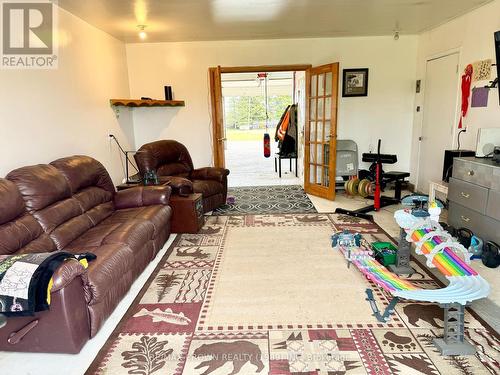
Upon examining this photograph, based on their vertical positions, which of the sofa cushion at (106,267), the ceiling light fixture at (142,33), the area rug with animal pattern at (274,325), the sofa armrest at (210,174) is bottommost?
the area rug with animal pattern at (274,325)

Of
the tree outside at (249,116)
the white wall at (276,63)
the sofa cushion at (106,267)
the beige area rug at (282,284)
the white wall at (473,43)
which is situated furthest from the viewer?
the tree outside at (249,116)

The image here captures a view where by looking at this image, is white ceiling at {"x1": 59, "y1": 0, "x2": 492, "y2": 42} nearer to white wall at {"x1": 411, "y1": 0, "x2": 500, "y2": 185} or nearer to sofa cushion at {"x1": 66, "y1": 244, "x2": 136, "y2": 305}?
white wall at {"x1": 411, "y1": 0, "x2": 500, "y2": 185}

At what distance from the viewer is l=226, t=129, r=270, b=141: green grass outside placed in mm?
15602

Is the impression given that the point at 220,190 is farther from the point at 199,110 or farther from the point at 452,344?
the point at 452,344

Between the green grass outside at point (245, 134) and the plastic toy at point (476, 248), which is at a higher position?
the green grass outside at point (245, 134)

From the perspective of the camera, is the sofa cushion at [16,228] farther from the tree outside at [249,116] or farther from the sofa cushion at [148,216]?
the tree outside at [249,116]

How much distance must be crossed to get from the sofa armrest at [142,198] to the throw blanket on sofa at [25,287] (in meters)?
1.73

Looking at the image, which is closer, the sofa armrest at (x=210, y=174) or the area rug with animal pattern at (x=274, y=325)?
the area rug with animal pattern at (x=274, y=325)

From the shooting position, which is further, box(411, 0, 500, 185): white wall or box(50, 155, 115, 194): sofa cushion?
box(411, 0, 500, 185): white wall

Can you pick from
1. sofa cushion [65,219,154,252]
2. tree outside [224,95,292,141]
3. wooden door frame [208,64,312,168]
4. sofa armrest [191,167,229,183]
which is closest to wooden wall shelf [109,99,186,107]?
wooden door frame [208,64,312,168]

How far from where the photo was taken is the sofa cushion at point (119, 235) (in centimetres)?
252

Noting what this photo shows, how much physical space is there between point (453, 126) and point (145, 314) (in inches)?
172

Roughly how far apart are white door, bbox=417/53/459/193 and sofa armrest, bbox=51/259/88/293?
4634 millimetres

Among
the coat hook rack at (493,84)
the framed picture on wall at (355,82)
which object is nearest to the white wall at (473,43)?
the coat hook rack at (493,84)
